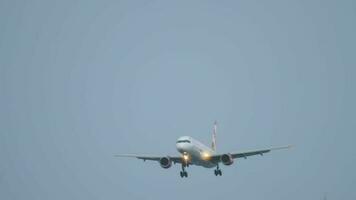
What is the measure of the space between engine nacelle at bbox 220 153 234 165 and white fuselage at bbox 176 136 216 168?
1787mm

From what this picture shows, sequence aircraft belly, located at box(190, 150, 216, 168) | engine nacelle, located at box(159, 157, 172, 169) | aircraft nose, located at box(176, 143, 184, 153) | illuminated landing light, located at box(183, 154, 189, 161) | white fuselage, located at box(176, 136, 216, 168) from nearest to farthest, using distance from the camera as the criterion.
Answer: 1. aircraft nose, located at box(176, 143, 184, 153)
2. white fuselage, located at box(176, 136, 216, 168)
3. illuminated landing light, located at box(183, 154, 189, 161)
4. aircraft belly, located at box(190, 150, 216, 168)
5. engine nacelle, located at box(159, 157, 172, 169)

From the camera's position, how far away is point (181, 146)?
260 feet

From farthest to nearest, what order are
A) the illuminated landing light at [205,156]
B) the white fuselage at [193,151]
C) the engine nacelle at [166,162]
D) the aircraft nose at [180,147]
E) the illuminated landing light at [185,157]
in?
the engine nacelle at [166,162]
the illuminated landing light at [205,156]
the illuminated landing light at [185,157]
the white fuselage at [193,151]
the aircraft nose at [180,147]

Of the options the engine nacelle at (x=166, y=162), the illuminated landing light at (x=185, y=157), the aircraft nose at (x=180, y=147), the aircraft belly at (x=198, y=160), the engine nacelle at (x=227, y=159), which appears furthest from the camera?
the engine nacelle at (x=166, y=162)

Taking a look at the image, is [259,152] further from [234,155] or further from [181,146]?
[181,146]

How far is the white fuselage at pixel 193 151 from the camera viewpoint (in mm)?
79375

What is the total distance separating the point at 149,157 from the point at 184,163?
6.39 meters

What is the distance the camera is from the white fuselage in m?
79.4

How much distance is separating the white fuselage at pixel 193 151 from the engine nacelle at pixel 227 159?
1.79 m

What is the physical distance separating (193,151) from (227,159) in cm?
462

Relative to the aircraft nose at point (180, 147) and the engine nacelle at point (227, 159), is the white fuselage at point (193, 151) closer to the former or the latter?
the aircraft nose at point (180, 147)

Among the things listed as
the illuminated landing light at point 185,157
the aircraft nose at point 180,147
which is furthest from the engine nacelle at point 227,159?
the aircraft nose at point 180,147

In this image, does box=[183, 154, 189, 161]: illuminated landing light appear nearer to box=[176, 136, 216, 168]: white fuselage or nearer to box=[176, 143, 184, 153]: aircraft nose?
box=[176, 136, 216, 168]: white fuselage

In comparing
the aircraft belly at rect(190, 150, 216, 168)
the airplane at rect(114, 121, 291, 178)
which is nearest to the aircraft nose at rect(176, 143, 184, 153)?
the airplane at rect(114, 121, 291, 178)
